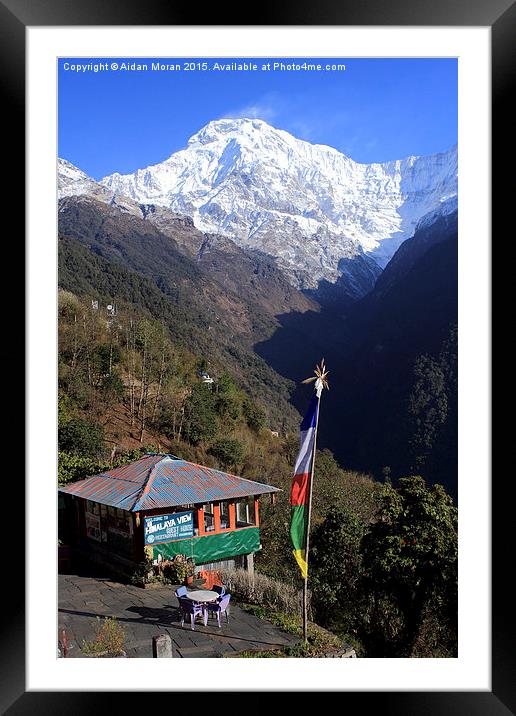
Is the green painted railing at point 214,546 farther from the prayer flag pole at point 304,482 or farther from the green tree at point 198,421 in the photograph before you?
the green tree at point 198,421

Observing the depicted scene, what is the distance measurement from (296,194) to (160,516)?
36.0 m

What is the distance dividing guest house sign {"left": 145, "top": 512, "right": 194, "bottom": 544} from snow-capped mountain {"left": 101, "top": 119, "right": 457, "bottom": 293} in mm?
24129

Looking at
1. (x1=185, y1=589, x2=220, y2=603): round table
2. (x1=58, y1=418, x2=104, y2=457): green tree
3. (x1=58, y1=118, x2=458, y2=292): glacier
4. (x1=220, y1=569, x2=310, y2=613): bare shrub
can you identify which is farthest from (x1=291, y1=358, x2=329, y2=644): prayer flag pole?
(x1=58, y1=118, x2=458, y2=292): glacier

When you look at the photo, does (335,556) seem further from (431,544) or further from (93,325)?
(93,325)

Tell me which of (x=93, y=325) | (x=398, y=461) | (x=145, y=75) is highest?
(x=145, y=75)

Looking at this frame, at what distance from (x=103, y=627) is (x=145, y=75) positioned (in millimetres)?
6184

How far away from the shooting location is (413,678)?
10.8 ft

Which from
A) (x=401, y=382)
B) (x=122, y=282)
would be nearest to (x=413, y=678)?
(x=122, y=282)

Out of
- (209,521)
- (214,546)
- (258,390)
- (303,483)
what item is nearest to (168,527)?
(214,546)

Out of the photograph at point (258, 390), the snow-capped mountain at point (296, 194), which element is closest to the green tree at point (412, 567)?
the photograph at point (258, 390)

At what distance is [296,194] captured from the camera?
3950 cm
